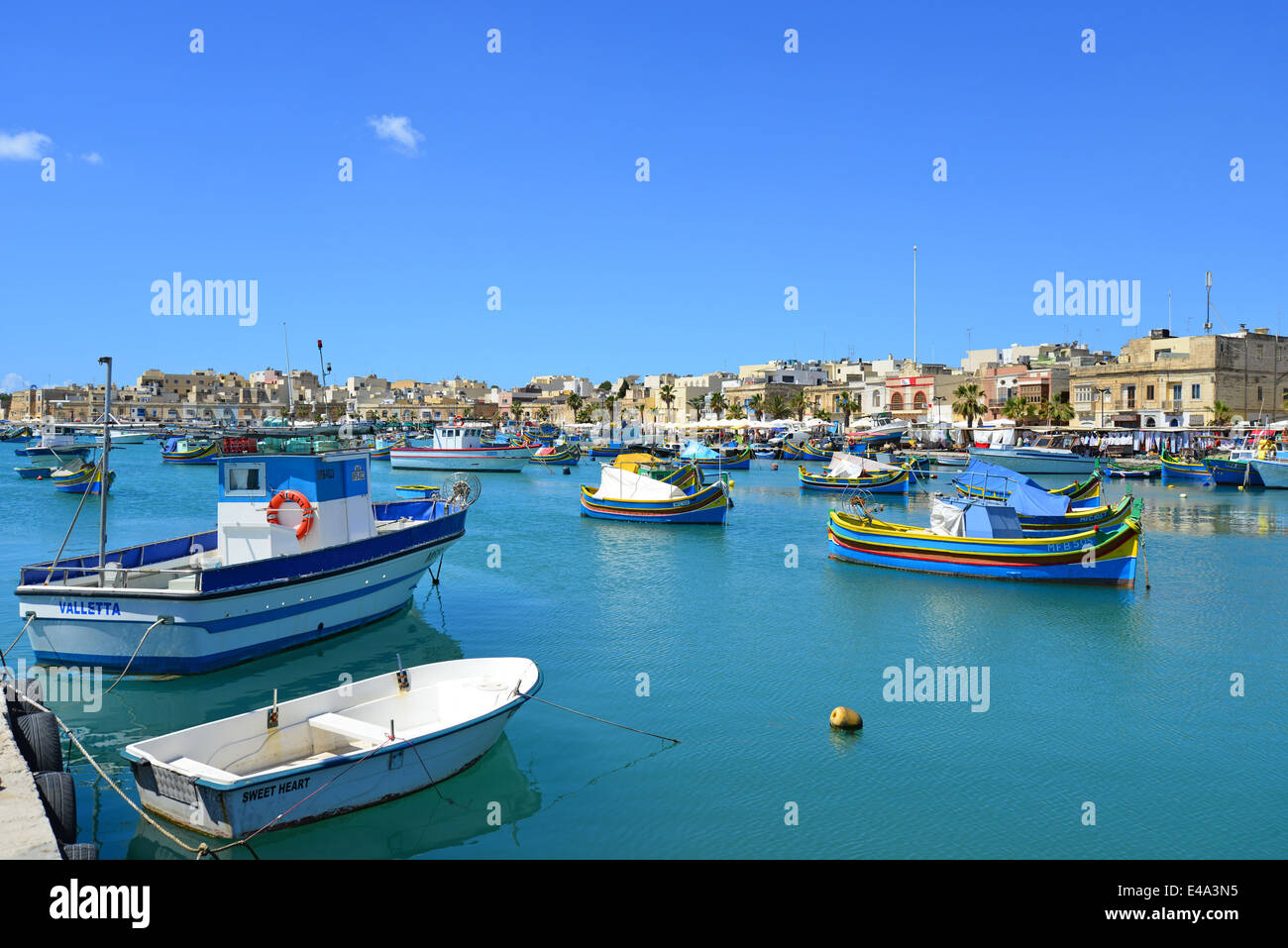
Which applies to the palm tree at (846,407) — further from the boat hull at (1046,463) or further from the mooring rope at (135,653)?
the mooring rope at (135,653)

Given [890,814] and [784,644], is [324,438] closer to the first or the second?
[784,644]

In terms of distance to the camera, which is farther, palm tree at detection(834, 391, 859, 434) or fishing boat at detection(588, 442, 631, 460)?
palm tree at detection(834, 391, 859, 434)

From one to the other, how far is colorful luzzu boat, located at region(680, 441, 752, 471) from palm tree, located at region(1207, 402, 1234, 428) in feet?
144

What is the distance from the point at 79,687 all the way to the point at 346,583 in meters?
5.33

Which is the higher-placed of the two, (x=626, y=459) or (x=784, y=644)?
(x=626, y=459)

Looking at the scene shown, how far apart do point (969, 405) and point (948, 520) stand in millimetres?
69525

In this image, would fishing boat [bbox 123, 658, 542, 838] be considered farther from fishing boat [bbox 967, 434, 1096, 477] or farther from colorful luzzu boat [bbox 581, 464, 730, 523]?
fishing boat [bbox 967, 434, 1096, 477]

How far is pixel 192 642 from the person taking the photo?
16297 millimetres

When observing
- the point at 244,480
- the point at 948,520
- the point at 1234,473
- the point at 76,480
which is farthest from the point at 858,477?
the point at 76,480

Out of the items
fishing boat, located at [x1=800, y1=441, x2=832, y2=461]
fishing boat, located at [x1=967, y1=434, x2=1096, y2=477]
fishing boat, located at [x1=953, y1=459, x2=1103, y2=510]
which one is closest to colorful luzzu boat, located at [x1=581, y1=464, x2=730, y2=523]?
fishing boat, located at [x1=953, y1=459, x2=1103, y2=510]

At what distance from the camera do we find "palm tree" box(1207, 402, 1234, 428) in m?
81.2

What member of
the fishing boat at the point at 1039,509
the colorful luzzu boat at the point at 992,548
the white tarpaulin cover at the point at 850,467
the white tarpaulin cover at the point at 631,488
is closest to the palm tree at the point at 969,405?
the white tarpaulin cover at the point at 850,467

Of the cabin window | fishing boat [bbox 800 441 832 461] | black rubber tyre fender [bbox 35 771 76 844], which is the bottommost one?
black rubber tyre fender [bbox 35 771 76 844]
